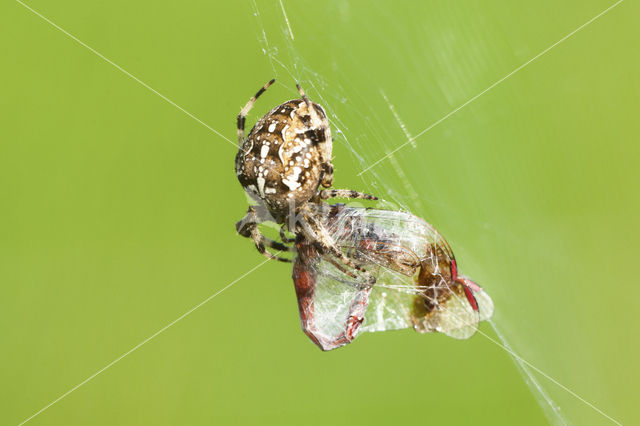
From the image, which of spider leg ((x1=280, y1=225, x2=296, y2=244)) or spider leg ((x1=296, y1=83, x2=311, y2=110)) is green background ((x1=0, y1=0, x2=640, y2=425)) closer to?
spider leg ((x1=296, y1=83, x2=311, y2=110))

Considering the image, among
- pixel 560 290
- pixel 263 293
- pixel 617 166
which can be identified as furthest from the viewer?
pixel 263 293

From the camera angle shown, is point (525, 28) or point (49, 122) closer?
point (525, 28)

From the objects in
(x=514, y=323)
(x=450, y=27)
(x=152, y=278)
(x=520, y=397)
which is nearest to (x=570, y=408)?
(x=514, y=323)

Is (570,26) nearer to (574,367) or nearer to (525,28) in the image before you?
(525,28)

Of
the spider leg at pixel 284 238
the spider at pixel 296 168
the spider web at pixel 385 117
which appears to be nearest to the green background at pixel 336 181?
the spider web at pixel 385 117

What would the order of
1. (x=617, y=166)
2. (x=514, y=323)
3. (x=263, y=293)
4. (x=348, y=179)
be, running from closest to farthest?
1. (x=514, y=323)
2. (x=348, y=179)
3. (x=617, y=166)
4. (x=263, y=293)

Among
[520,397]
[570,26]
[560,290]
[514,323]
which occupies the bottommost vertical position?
[520,397]

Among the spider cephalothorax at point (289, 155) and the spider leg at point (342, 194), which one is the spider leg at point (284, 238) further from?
the spider leg at point (342, 194)
